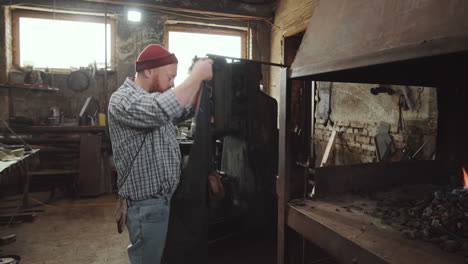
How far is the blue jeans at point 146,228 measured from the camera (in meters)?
1.66

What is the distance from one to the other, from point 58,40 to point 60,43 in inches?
2.6

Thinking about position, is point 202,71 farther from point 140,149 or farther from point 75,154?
point 75,154

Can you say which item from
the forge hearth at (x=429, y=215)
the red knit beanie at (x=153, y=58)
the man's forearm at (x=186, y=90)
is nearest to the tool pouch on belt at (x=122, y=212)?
the man's forearm at (x=186, y=90)

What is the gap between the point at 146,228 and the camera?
1.66 m

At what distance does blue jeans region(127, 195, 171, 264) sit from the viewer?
166 centimetres

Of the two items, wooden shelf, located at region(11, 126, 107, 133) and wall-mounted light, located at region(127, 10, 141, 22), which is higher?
wall-mounted light, located at region(127, 10, 141, 22)

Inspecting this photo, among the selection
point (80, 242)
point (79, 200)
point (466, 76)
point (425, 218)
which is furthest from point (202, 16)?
point (425, 218)

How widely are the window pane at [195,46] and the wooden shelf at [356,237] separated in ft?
16.7

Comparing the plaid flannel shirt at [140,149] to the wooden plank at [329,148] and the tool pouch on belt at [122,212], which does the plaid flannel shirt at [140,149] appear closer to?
the tool pouch on belt at [122,212]

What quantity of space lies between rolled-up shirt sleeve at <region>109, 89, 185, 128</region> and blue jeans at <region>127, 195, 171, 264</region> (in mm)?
454

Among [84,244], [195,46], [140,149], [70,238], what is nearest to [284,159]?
[140,149]

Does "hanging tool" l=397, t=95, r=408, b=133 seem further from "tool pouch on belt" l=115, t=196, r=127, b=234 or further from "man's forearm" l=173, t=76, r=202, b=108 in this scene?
"tool pouch on belt" l=115, t=196, r=127, b=234

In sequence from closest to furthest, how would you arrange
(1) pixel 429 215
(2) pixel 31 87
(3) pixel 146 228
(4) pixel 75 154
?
(1) pixel 429 215 < (3) pixel 146 228 < (2) pixel 31 87 < (4) pixel 75 154

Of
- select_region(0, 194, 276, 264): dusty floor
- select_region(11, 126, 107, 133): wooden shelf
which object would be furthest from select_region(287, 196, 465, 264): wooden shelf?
select_region(11, 126, 107, 133): wooden shelf
